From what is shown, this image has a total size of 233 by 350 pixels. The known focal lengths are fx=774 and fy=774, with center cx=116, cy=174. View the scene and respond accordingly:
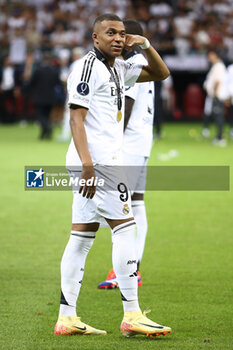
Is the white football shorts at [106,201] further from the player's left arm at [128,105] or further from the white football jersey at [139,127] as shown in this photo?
the white football jersey at [139,127]

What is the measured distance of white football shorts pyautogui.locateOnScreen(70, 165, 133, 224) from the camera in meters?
5.21

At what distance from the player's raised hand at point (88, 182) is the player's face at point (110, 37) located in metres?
0.83

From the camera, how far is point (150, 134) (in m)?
7.34

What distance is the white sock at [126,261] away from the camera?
526 centimetres

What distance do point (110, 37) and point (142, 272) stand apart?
2994 millimetres

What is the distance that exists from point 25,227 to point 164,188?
4.12m

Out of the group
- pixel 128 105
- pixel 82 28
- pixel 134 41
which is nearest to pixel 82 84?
pixel 134 41

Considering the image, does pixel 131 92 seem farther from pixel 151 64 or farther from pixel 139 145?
pixel 151 64

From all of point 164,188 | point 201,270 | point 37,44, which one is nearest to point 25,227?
point 201,270

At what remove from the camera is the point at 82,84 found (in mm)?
5109

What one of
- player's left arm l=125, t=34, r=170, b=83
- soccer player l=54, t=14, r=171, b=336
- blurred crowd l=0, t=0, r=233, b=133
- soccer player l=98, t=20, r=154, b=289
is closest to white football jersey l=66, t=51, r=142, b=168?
soccer player l=54, t=14, r=171, b=336

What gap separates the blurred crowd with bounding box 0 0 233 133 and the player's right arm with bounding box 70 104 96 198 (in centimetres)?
2532

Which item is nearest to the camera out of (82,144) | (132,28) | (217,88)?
(82,144)

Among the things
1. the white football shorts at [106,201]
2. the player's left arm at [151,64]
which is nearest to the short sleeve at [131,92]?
the player's left arm at [151,64]
